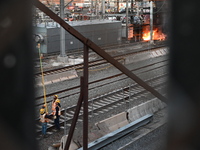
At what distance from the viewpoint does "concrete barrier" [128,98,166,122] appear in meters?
9.12

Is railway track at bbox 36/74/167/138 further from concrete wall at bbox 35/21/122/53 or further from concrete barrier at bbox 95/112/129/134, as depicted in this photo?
concrete wall at bbox 35/21/122/53

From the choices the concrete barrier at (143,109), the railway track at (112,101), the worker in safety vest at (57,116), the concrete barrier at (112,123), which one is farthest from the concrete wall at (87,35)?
the concrete barrier at (112,123)

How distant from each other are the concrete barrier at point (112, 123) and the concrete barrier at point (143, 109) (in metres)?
0.28

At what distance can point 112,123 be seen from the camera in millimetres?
8508

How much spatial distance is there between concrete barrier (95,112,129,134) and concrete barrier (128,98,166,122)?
0.28m

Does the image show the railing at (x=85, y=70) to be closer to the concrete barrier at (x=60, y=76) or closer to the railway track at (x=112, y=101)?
the railway track at (x=112, y=101)

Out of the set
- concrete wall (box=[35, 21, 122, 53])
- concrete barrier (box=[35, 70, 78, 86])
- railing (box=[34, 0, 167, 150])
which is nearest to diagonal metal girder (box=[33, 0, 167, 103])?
railing (box=[34, 0, 167, 150])
